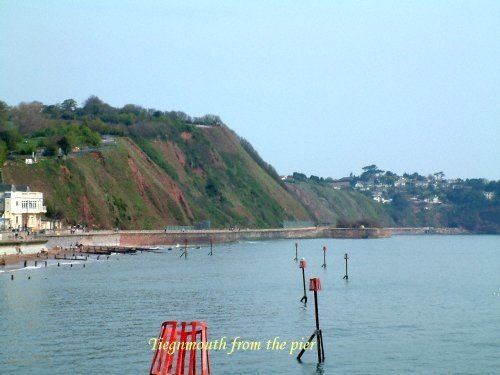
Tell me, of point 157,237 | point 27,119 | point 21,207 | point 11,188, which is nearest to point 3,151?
point 11,188

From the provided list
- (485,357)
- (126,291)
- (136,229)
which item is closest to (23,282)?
(126,291)

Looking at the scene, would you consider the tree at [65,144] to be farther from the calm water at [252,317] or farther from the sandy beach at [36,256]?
the calm water at [252,317]

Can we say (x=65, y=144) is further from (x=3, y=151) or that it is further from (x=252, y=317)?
(x=252, y=317)

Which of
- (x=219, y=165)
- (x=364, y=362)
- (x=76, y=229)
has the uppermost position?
(x=219, y=165)

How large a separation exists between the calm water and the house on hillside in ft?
77.9

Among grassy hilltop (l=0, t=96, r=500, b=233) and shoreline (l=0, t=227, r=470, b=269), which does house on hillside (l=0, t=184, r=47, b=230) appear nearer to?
shoreline (l=0, t=227, r=470, b=269)

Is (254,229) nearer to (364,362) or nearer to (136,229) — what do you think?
(136,229)

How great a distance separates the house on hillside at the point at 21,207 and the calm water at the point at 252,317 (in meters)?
23.7

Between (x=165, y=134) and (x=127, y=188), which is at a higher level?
(x=165, y=134)

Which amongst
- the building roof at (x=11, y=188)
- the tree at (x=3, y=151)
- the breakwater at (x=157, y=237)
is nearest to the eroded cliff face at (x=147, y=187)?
the tree at (x=3, y=151)

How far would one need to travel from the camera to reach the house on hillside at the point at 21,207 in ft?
358

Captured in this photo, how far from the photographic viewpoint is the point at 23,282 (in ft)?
224

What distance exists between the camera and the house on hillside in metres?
109

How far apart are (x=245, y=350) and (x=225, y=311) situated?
43.4ft
